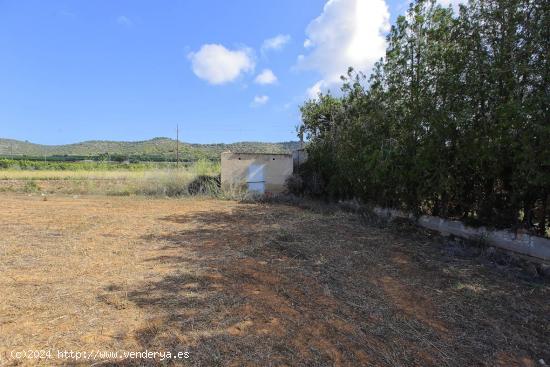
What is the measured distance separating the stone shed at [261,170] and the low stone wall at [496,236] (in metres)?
7.53

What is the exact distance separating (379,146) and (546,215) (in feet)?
11.5

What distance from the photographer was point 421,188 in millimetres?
6641

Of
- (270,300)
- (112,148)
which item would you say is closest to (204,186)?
(270,300)

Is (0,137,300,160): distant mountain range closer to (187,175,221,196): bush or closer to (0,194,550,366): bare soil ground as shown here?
(187,175,221,196): bush

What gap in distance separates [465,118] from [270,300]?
14.1 feet

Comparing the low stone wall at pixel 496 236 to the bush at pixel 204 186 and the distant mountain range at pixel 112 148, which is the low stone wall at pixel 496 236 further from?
the distant mountain range at pixel 112 148

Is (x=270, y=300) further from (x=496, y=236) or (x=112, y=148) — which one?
(x=112, y=148)

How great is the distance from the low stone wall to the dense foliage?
0.18m

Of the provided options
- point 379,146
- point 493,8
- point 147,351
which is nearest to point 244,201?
point 379,146

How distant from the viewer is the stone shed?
1413cm

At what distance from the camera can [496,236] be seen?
5422 mm

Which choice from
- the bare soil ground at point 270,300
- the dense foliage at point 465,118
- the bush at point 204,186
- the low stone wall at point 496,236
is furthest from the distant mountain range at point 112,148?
the bare soil ground at point 270,300

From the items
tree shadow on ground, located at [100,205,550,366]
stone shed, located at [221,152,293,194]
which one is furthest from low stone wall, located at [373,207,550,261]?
stone shed, located at [221,152,293,194]

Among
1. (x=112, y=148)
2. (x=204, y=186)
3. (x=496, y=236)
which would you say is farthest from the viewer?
(x=112, y=148)
